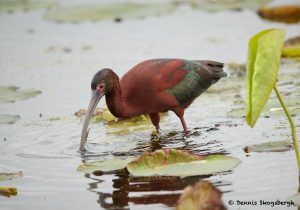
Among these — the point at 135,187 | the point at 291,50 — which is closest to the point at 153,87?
the point at 135,187

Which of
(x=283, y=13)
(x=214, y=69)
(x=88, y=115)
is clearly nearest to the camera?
(x=88, y=115)

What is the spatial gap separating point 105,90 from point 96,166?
4.09 ft

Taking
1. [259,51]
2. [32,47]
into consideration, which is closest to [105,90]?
[259,51]

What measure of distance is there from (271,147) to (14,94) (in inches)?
160

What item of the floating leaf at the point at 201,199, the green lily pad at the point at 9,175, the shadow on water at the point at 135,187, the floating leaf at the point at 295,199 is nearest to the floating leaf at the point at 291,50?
the shadow on water at the point at 135,187

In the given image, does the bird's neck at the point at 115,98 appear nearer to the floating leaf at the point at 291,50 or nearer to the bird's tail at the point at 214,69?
the bird's tail at the point at 214,69

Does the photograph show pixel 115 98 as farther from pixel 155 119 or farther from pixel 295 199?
pixel 295 199

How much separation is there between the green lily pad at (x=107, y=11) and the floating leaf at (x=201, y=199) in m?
9.32

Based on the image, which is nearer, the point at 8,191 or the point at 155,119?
the point at 8,191

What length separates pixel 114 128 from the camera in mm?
8117

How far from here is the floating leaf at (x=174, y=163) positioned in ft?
18.9

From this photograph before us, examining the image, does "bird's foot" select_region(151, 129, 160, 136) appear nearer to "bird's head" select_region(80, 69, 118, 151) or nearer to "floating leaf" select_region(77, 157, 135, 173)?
"bird's head" select_region(80, 69, 118, 151)

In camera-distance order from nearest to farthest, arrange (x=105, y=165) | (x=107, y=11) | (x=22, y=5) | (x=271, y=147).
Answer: (x=105, y=165), (x=271, y=147), (x=107, y=11), (x=22, y=5)

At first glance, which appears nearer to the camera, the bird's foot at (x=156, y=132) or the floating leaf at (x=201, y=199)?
the floating leaf at (x=201, y=199)
